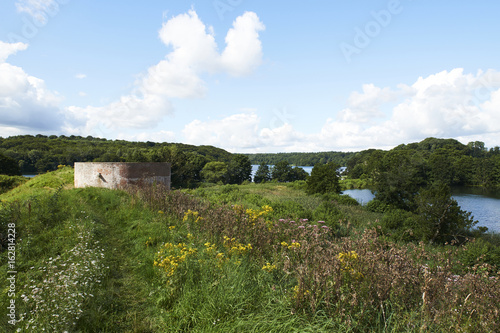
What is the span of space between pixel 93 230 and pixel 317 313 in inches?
215

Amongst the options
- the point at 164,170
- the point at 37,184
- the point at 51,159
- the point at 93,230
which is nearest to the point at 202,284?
the point at 93,230

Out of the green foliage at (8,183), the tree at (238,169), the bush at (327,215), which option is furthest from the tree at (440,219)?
the tree at (238,169)

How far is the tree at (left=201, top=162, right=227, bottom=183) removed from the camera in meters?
54.3

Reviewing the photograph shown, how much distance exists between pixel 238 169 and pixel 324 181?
3412 centimetres

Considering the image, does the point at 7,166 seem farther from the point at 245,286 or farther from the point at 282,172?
the point at 282,172

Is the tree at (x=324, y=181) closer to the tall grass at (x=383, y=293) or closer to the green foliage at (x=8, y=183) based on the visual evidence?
the green foliage at (x=8, y=183)

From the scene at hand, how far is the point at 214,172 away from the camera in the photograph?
56594 mm

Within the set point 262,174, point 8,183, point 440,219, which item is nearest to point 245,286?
point 440,219

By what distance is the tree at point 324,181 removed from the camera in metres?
28.5

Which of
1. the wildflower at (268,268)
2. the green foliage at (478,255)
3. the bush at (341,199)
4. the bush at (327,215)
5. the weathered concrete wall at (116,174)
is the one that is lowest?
the bush at (341,199)

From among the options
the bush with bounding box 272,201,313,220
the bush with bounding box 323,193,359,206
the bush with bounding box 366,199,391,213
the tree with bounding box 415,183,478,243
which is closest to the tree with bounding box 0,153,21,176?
the bush with bounding box 272,201,313,220

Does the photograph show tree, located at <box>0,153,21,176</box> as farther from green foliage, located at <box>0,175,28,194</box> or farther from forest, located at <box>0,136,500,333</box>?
forest, located at <box>0,136,500,333</box>

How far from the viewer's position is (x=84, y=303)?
10.9 feet

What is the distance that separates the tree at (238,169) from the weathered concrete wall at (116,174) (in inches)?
1777
